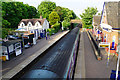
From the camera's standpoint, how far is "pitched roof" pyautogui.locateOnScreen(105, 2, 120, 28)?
47.3ft

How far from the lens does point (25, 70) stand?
423 inches

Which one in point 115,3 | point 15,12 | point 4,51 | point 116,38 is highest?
point 15,12

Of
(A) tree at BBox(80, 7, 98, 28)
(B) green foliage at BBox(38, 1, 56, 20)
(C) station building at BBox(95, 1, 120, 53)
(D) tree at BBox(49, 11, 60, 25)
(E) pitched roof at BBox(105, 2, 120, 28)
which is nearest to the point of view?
(C) station building at BBox(95, 1, 120, 53)

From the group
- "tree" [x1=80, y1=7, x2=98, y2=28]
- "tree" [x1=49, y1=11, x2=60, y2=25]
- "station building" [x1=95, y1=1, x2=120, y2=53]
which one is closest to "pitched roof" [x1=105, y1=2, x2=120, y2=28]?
"station building" [x1=95, y1=1, x2=120, y2=53]

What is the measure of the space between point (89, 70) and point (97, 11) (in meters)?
A: 49.0

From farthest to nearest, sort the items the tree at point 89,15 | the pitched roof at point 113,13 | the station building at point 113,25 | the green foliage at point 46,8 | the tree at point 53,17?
the green foliage at point 46,8
the tree at point 53,17
the tree at point 89,15
the pitched roof at point 113,13
the station building at point 113,25

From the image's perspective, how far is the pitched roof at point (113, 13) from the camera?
14.4 metres

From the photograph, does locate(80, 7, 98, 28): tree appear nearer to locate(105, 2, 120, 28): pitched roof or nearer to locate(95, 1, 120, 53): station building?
locate(105, 2, 120, 28): pitched roof

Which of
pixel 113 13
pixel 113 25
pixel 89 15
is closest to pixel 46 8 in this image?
pixel 89 15

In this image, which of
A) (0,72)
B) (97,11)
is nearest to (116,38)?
(0,72)

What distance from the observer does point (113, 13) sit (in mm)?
16047

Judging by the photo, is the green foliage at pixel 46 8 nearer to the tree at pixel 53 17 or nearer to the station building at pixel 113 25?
the tree at pixel 53 17

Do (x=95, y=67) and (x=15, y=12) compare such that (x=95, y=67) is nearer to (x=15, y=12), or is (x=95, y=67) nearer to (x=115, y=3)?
(x=115, y=3)

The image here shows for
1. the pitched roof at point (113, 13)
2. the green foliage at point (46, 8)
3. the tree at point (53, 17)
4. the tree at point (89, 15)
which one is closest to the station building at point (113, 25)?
the pitched roof at point (113, 13)
